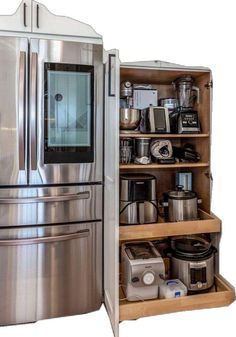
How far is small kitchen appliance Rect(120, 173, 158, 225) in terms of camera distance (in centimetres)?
220

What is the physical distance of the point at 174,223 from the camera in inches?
86.5

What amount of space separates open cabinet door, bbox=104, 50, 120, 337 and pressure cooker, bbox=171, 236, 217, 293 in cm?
56

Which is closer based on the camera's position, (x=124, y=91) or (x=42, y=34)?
(x=42, y=34)

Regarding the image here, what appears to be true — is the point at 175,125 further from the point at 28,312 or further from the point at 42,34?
the point at 28,312

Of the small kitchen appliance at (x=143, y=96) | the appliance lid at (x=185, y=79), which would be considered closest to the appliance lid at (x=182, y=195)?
the small kitchen appliance at (x=143, y=96)

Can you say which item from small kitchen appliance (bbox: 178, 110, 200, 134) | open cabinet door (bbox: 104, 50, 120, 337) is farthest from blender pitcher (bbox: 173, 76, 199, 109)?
open cabinet door (bbox: 104, 50, 120, 337)

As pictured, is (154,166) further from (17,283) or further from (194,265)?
(17,283)

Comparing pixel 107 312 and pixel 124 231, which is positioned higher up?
pixel 124 231

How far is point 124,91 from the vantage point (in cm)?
237

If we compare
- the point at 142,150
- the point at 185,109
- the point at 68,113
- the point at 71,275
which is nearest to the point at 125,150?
the point at 142,150

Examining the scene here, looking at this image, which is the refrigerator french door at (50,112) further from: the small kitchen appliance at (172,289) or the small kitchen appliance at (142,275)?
the small kitchen appliance at (172,289)

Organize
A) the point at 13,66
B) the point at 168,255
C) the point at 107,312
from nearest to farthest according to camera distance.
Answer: the point at 13,66, the point at 107,312, the point at 168,255

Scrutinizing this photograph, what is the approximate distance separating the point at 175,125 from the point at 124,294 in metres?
1.35

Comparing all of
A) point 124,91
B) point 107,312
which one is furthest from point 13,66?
point 107,312
